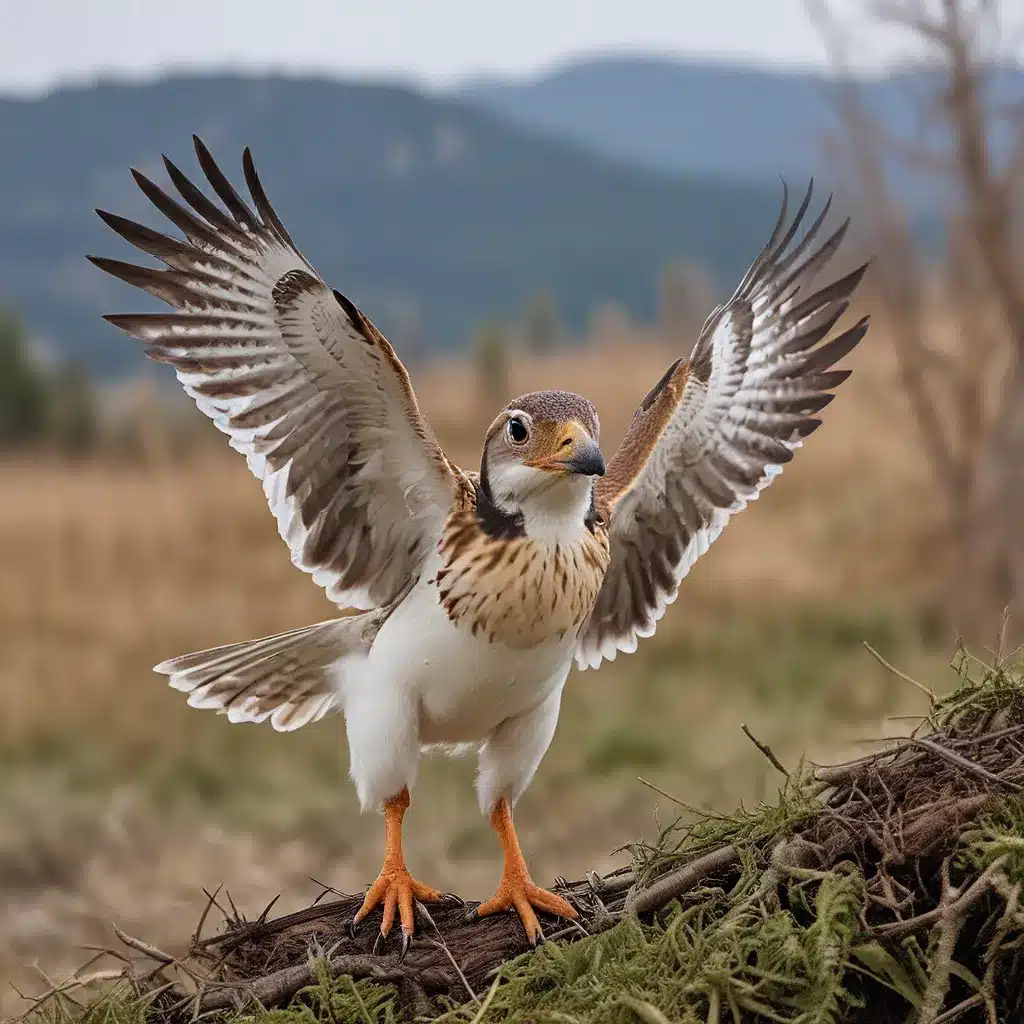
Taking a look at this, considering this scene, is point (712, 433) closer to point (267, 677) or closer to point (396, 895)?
point (267, 677)

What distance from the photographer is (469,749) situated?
3.22 m

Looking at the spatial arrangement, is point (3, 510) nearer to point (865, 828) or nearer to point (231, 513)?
point (231, 513)

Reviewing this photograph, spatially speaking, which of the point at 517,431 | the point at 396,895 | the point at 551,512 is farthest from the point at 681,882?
the point at 517,431

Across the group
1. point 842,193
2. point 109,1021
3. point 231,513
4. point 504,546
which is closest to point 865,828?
point 504,546

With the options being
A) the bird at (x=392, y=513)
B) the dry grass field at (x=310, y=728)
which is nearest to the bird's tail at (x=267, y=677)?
the bird at (x=392, y=513)

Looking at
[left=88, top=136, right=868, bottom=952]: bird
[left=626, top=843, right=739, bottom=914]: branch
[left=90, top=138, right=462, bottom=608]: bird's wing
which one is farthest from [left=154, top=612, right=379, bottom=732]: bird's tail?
[left=626, top=843, right=739, bottom=914]: branch

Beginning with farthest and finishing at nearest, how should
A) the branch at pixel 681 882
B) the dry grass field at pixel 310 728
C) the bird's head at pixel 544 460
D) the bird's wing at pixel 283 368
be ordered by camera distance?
the dry grass field at pixel 310 728 < the bird's wing at pixel 283 368 < the bird's head at pixel 544 460 < the branch at pixel 681 882

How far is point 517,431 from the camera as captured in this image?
265 centimetres

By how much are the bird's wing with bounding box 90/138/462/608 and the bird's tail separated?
0.96ft

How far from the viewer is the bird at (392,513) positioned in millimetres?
2703

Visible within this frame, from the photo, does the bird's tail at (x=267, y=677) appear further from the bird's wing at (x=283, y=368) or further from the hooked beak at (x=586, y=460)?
the hooked beak at (x=586, y=460)

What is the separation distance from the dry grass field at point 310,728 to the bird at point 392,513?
298cm

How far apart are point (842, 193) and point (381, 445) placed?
9251 millimetres

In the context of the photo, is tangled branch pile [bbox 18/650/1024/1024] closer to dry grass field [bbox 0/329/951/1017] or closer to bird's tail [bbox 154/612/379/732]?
bird's tail [bbox 154/612/379/732]
